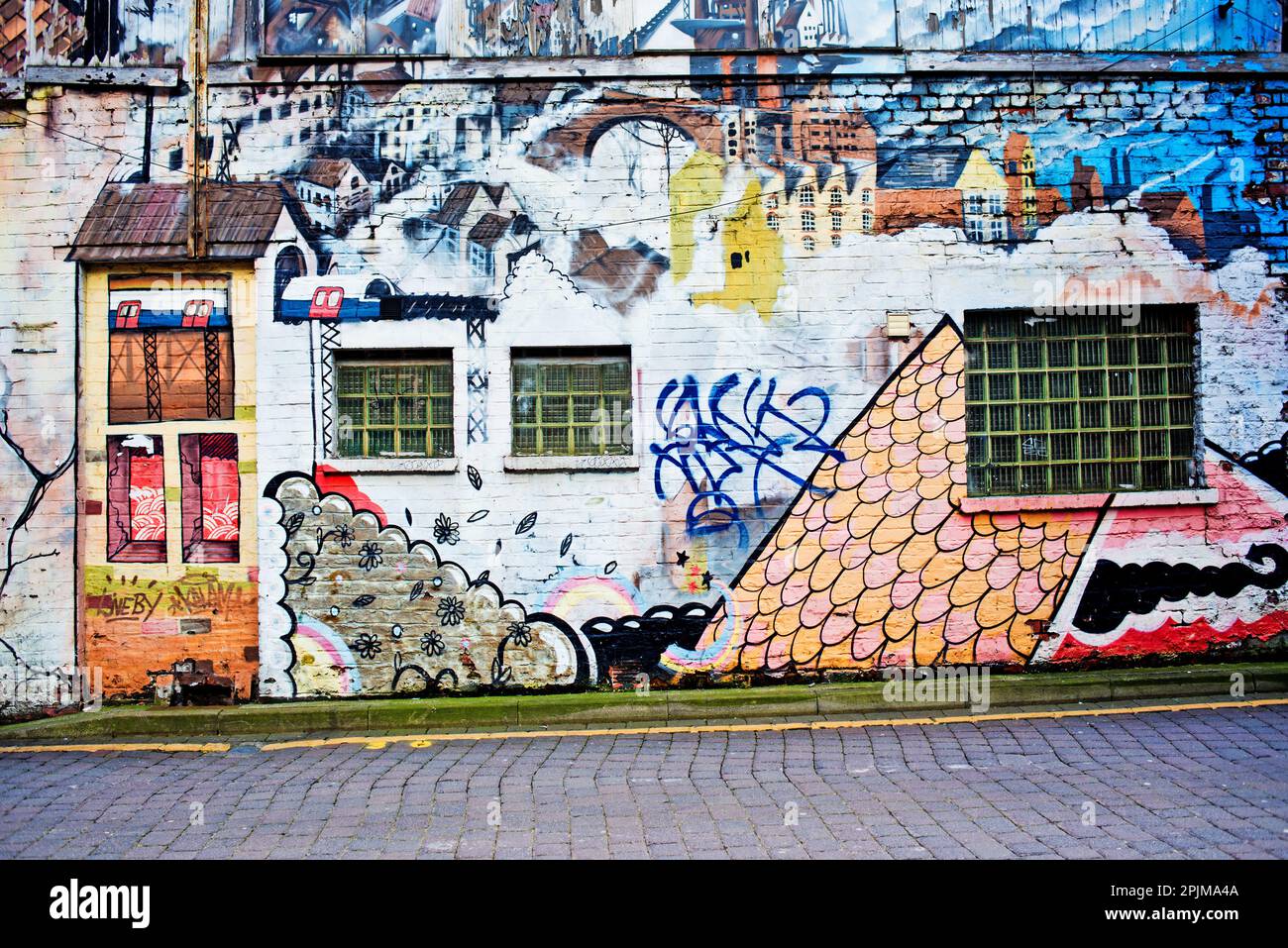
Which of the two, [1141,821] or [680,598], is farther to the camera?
[680,598]

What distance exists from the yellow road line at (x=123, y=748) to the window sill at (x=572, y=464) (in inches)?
112

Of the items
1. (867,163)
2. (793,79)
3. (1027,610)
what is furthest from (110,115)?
(1027,610)

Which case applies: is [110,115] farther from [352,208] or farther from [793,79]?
[793,79]

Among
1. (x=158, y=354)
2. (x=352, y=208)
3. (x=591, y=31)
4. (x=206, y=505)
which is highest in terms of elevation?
(x=591, y=31)

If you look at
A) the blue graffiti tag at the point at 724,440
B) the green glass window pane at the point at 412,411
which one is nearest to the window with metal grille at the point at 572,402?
the blue graffiti tag at the point at 724,440

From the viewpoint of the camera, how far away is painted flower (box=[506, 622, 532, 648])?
8.03 metres

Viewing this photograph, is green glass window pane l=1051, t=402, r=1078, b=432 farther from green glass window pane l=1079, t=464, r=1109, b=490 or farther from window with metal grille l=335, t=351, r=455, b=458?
window with metal grille l=335, t=351, r=455, b=458

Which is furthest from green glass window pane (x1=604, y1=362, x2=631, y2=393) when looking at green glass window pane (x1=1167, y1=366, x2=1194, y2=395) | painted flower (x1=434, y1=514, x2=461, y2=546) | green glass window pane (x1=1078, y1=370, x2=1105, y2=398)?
green glass window pane (x1=1167, y1=366, x2=1194, y2=395)

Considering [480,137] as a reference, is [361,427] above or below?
below

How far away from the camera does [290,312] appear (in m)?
8.02

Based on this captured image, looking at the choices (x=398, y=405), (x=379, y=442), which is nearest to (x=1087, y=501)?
(x=398, y=405)

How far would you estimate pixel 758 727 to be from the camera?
748cm

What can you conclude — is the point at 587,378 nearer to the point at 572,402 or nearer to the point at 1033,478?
the point at 572,402

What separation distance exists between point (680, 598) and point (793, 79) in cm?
412
